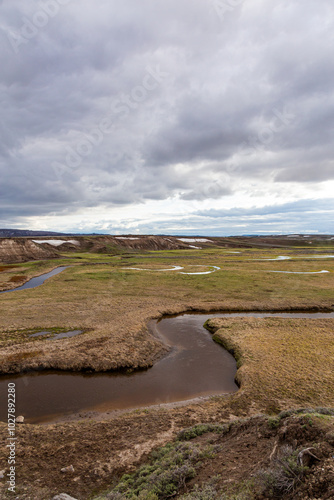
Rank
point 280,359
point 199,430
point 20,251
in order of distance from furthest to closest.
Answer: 1. point 20,251
2. point 280,359
3. point 199,430

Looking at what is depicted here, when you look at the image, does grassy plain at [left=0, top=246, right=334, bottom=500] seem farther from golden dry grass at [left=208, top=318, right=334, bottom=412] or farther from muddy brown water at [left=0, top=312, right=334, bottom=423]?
muddy brown water at [left=0, top=312, right=334, bottom=423]

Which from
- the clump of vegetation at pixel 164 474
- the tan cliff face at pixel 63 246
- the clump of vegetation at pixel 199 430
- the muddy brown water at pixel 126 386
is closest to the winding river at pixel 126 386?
the muddy brown water at pixel 126 386

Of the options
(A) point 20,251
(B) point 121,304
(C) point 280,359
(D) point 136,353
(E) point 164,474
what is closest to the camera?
(E) point 164,474

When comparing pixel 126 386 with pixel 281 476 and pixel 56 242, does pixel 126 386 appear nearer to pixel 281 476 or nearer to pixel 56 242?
pixel 281 476

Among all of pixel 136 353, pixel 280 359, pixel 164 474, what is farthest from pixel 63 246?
pixel 164 474

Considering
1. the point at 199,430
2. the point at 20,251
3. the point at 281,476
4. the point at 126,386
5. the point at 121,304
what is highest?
the point at 20,251

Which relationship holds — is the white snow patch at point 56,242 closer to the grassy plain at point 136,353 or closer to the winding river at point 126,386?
the grassy plain at point 136,353

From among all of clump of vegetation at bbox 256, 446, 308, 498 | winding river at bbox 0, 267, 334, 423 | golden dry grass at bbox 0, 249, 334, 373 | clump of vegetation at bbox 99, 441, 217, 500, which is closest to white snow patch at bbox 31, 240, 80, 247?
golden dry grass at bbox 0, 249, 334, 373
